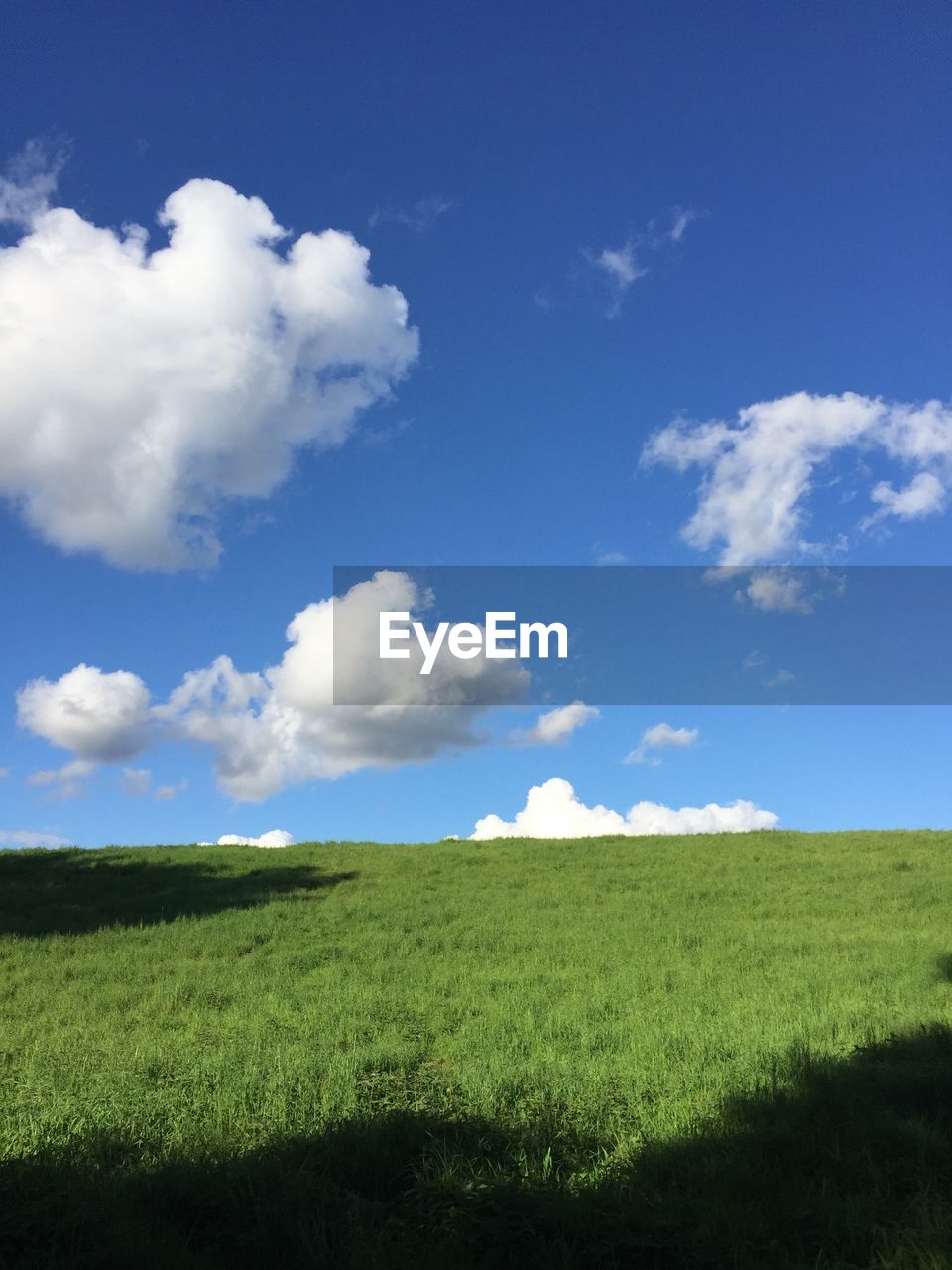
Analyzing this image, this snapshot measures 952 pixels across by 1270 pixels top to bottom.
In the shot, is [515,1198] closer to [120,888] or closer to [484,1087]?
[484,1087]

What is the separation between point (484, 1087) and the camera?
34.1 feet

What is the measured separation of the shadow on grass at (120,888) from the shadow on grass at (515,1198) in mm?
19376

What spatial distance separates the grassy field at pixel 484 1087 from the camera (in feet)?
22.3

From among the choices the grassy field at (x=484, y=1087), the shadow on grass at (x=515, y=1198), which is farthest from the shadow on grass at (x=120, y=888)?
the shadow on grass at (x=515, y=1198)

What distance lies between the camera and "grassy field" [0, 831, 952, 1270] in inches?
267

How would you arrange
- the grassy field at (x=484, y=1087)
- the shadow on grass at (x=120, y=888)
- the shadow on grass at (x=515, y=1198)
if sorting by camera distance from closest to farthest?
the shadow on grass at (x=515, y=1198), the grassy field at (x=484, y=1087), the shadow on grass at (x=120, y=888)

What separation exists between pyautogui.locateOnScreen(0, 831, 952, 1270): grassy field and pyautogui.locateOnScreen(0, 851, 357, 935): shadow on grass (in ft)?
2.38

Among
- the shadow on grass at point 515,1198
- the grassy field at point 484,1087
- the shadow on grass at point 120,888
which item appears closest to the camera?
the shadow on grass at point 515,1198

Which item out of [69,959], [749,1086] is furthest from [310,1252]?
[69,959]

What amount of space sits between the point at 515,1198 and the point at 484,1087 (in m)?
3.35

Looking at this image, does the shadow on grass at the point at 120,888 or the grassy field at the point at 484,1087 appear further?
the shadow on grass at the point at 120,888

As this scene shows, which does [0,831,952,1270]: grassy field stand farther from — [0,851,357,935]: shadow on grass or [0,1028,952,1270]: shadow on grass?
[0,851,357,935]: shadow on grass

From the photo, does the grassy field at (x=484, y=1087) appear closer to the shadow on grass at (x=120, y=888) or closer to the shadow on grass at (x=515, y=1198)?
the shadow on grass at (x=515, y=1198)

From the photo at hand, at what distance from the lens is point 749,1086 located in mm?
10250
